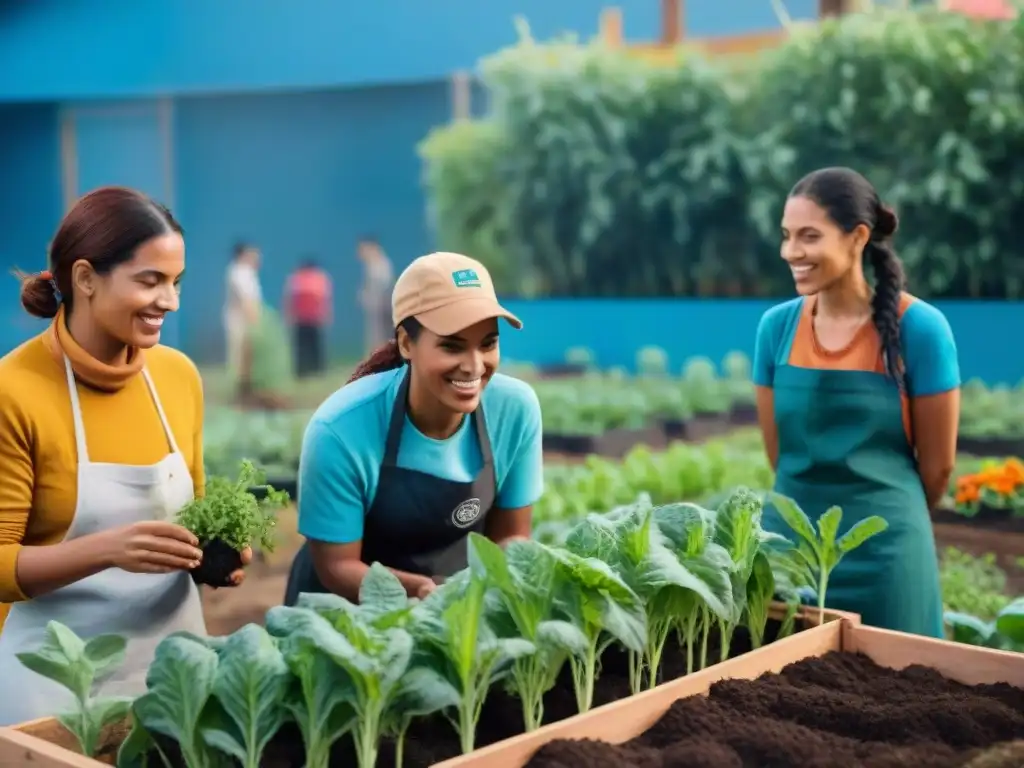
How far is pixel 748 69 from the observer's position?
11.7 meters

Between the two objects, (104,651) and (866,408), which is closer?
(104,651)

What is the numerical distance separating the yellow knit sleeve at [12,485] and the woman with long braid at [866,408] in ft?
5.58

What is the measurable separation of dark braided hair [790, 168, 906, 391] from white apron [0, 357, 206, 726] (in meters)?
1.59

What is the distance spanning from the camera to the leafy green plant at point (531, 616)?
75.6 inches

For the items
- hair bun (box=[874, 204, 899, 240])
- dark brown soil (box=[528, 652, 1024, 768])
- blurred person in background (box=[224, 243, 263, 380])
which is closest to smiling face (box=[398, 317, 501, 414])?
dark brown soil (box=[528, 652, 1024, 768])

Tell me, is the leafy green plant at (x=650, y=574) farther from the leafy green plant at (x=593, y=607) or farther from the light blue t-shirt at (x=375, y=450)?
the light blue t-shirt at (x=375, y=450)

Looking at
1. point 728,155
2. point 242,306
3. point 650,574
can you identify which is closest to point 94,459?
point 650,574

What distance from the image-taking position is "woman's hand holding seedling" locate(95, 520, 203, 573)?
2.14m

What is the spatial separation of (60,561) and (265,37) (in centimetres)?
1438

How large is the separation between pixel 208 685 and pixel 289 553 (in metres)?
4.53

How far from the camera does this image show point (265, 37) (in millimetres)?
Result: 15672

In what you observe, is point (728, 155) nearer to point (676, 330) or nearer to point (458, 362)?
point (676, 330)

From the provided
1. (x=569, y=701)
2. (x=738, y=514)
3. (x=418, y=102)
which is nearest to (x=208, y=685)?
(x=569, y=701)

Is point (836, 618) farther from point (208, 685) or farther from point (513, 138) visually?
point (513, 138)
